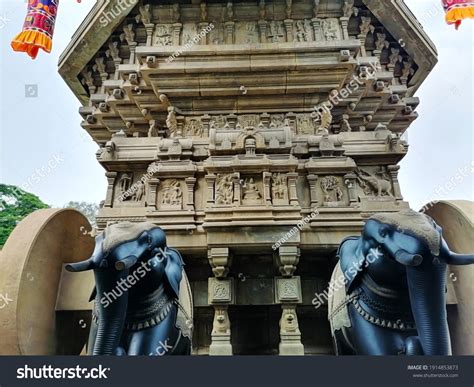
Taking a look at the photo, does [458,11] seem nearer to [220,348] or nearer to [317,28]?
[317,28]

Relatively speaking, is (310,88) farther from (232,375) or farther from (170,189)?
(232,375)

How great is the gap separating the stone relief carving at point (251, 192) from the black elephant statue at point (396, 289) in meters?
1.97

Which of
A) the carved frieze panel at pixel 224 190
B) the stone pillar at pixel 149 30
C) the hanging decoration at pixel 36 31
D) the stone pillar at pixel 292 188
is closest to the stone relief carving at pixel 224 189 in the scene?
the carved frieze panel at pixel 224 190

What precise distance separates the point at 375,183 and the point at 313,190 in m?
1.22

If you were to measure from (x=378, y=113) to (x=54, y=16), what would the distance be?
8.11 m

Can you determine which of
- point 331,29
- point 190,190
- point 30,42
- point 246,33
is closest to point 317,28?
point 331,29

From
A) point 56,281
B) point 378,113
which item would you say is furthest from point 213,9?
point 56,281

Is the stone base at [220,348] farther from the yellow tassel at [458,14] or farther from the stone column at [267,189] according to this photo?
the yellow tassel at [458,14]

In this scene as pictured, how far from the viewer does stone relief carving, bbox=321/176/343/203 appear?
218 inches

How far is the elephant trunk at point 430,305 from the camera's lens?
2844 millimetres

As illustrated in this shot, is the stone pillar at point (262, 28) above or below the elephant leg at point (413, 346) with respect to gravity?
above

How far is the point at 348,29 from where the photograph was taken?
8578 mm

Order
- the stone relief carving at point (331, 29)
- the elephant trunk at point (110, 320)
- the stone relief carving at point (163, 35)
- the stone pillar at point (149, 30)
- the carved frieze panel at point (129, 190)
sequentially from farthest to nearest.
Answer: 1. the stone pillar at point (149, 30)
2. the stone relief carving at point (163, 35)
3. the stone relief carving at point (331, 29)
4. the carved frieze panel at point (129, 190)
5. the elephant trunk at point (110, 320)

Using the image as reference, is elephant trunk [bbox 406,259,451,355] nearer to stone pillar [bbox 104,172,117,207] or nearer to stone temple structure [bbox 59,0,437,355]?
stone temple structure [bbox 59,0,437,355]
